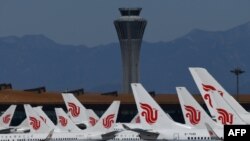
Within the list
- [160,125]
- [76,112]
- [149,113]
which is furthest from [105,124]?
[76,112]

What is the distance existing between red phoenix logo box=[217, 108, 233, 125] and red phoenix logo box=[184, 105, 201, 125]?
17.6m

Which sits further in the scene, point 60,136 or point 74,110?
point 74,110

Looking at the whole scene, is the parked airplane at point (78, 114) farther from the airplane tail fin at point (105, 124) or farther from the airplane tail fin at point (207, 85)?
the airplane tail fin at point (207, 85)

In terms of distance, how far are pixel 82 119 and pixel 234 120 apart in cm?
7203

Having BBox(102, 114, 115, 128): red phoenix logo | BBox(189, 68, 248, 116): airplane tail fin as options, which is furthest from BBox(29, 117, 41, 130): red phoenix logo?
BBox(189, 68, 248, 116): airplane tail fin

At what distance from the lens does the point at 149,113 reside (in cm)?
9625

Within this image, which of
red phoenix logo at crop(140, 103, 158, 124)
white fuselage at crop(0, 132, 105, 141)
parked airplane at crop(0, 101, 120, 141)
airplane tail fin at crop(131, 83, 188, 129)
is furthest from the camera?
white fuselage at crop(0, 132, 105, 141)

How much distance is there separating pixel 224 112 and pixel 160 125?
2137 cm

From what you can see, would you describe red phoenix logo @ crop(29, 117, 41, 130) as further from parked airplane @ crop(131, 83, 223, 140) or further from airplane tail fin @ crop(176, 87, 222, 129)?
airplane tail fin @ crop(176, 87, 222, 129)

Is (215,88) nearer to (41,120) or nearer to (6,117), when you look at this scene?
(41,120)

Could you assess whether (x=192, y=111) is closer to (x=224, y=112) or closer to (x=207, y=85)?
(x=207, y=85)

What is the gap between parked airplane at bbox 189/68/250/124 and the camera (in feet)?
261

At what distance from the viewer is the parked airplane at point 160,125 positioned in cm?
9225

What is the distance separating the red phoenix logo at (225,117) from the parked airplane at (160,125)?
15.6 m
